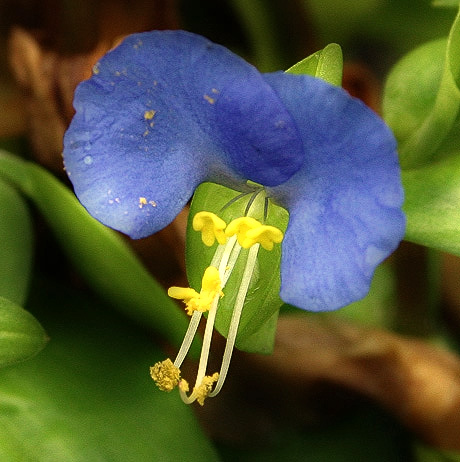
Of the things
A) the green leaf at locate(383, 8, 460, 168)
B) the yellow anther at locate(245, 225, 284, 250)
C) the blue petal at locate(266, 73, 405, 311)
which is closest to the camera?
the blue petal at locate(266, 73, 405, 311)

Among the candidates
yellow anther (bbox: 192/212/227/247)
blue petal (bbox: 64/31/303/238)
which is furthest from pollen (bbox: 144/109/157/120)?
yellow anther (bbox: 192/212/227/247)

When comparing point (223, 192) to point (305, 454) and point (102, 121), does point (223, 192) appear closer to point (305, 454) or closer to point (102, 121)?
point (102, 121)

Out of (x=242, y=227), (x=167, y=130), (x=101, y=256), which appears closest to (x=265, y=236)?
(x=242, y=227)

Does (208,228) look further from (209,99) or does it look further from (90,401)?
→ (90,401)

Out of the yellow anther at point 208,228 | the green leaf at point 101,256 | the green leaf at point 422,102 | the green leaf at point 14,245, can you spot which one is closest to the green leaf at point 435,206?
the green leaf at point 422,102

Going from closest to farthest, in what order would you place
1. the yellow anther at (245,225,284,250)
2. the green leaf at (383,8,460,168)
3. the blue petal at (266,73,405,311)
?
1. the blue petal at (266,73,405,311)
2. the yellow anther at (245,225,284,250)
3. the green leaf at (383,8,460,168)

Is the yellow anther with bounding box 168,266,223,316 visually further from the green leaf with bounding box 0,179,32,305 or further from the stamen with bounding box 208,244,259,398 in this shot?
the green leaf with bounding box 0,179,32,305

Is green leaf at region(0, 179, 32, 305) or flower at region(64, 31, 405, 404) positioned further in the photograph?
green leaf at region(0, 179, 32, 305)
